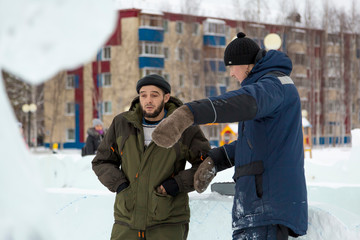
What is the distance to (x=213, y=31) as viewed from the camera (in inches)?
1476

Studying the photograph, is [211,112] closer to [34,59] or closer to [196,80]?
[34,59]

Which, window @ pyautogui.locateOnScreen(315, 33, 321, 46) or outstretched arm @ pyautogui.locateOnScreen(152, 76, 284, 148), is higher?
window @ pyautogui.locateOnScreen(315, 33, 321, 46)

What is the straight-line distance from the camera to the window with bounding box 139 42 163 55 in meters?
35.4

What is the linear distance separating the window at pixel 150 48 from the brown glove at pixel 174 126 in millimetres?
34008

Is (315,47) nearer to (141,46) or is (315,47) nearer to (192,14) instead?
(192,14)

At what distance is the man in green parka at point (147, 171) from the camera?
2.43m

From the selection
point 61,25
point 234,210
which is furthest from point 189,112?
point 61,25

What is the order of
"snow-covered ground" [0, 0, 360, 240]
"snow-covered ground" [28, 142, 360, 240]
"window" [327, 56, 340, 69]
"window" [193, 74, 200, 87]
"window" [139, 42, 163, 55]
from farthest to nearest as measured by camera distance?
"window" [139, 42, 163, 55] → "window" [327, 56, 340, 69] → "window" [193, 74, 200, 87] → "snow-covered ground" [28, 142, 360, 240] → "snow-covered ground" [0, 0, 360, 240]

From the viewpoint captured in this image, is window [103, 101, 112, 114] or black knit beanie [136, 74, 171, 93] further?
window [103, 101, 112, 114]

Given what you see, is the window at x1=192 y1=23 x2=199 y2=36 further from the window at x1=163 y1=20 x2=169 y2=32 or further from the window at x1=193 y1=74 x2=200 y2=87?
the window at x1=193 y1=74 x2=200 y2=87

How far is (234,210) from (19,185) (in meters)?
1.53

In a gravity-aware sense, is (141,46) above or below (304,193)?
above

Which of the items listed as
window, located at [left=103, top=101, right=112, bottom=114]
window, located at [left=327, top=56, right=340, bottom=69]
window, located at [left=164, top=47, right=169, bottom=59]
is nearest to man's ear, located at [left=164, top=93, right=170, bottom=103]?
window, located at [left=164, top=47, right=169, bottom=59]

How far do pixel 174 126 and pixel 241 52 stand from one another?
605 millimetres
